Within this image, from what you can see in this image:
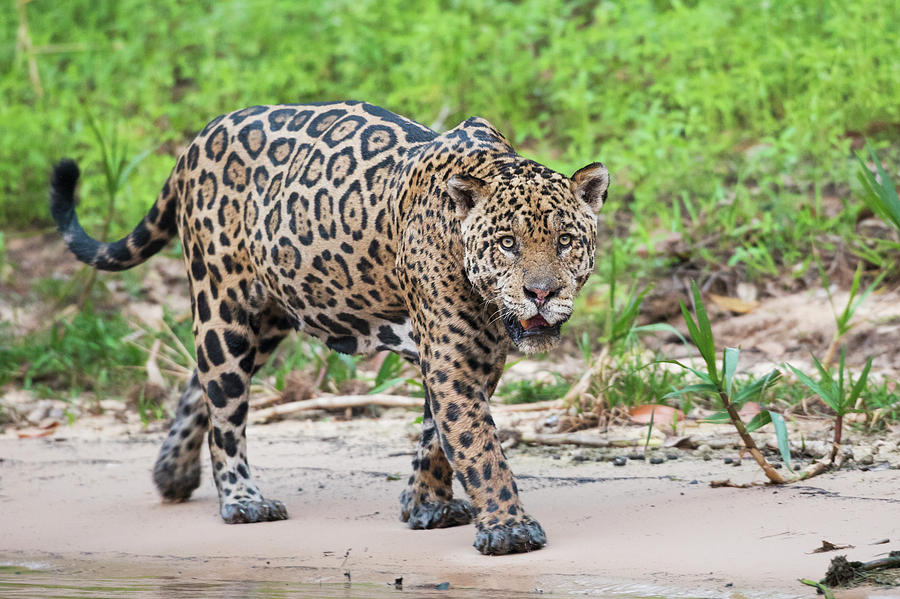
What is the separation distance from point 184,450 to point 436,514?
4.76 ft

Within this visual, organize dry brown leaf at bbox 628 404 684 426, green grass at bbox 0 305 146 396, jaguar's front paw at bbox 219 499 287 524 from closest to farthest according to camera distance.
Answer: jaguar's front paw at bbox 219 499 287 524
dry brown leaf at bbox 628 404 684 426
green grass at bbox 0 305 146 396

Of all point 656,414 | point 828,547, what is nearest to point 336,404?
point 656,414

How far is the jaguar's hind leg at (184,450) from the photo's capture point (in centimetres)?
566

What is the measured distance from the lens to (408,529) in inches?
191

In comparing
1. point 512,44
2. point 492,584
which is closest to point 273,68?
point 512,44

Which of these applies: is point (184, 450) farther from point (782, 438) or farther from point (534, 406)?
point (782, 438)

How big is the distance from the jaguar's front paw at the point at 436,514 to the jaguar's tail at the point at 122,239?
6.36 ft

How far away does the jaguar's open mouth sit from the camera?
426 centimetres

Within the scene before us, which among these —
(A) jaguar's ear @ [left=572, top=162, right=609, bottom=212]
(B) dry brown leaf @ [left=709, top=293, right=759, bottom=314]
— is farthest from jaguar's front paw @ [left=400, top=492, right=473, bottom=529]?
(B) dry brown leaf @ [left=709, top=293, right=759, bottom=314]

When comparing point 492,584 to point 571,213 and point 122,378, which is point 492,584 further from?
point 122,378

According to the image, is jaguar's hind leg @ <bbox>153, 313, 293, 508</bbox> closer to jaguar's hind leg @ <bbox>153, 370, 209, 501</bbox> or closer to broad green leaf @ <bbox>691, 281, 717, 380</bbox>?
jaguar's hind leg @ <bbox>153, 370, 209, 501</bbox>

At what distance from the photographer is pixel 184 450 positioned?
5.71 m

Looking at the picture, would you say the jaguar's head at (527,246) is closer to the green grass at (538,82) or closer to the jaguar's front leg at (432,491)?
the jaguar's front leg at (432,491)

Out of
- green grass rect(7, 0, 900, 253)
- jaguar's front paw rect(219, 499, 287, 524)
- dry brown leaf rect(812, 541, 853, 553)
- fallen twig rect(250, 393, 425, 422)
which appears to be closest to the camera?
dry brown leaf rect(812, 541, 853, 553)
